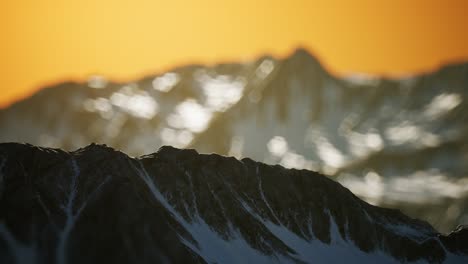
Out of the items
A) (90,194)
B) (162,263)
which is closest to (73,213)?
(90,194)

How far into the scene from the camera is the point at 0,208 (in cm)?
19050

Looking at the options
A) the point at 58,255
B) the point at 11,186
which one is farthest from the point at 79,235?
the point at 11,186

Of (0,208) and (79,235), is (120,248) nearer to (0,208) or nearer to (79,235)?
(79,235)

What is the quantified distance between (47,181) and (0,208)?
1264 centimetres

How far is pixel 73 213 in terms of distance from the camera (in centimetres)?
19350

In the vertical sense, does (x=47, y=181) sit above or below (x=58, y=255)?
above

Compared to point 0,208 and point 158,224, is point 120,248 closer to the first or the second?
point 158,224

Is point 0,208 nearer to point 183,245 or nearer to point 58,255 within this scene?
point 58,255

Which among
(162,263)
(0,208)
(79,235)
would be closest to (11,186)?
(0,208)

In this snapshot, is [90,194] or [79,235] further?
[90,194]

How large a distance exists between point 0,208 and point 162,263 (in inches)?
1353

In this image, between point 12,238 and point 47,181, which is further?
point 47,181

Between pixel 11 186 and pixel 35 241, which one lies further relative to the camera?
pixel 11 186

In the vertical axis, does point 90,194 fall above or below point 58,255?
above
